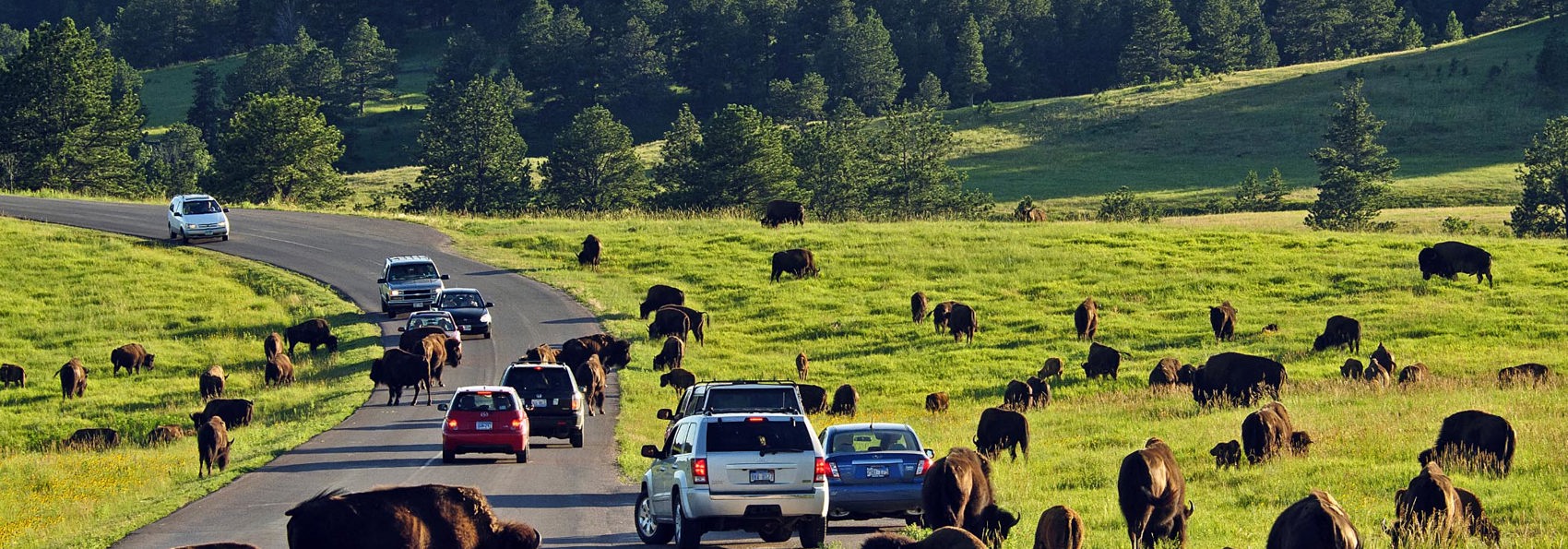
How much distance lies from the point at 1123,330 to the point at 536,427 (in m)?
23.3

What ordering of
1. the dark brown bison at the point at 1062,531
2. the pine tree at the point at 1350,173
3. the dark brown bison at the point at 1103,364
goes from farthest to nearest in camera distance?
the pine tree at the point at 1350,173
the dark brown bison at the point at 1103,364
the dark brown bison at the point at 1062,531

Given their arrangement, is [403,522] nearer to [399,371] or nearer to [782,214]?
[399,371]

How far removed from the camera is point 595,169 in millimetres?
109688

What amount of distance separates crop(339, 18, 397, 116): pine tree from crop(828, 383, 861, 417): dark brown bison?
149 m

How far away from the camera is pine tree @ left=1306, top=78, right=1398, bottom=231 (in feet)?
287

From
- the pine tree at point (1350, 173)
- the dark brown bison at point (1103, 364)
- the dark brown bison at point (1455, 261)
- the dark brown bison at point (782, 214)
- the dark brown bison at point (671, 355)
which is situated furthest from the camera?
the pine tree at point (1350, 173)

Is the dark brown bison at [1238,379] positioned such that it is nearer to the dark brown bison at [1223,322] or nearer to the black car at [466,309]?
the dark brown bison at [1223,322]

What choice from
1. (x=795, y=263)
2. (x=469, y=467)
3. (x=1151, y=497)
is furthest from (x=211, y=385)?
(x=1151, y=497)

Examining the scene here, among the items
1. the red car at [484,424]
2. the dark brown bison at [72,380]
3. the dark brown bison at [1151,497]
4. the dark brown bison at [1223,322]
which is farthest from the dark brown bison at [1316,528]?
the dark brown bison at [72,380]

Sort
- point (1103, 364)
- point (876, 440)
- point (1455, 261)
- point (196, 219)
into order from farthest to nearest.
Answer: point (196, 219)
point (1455, 261)
point (1103, 364)
point (876, 440)

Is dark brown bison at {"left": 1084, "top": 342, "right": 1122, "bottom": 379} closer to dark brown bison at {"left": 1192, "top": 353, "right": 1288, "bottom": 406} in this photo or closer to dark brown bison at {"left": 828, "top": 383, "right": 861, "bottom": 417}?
dark brown bison at {"left": 1192, "top": 353, "right": 1288, "bottom": 406}

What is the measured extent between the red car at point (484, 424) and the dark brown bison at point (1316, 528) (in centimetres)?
1589

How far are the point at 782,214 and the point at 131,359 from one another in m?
32.1

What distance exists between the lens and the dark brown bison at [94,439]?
34.5 metres
